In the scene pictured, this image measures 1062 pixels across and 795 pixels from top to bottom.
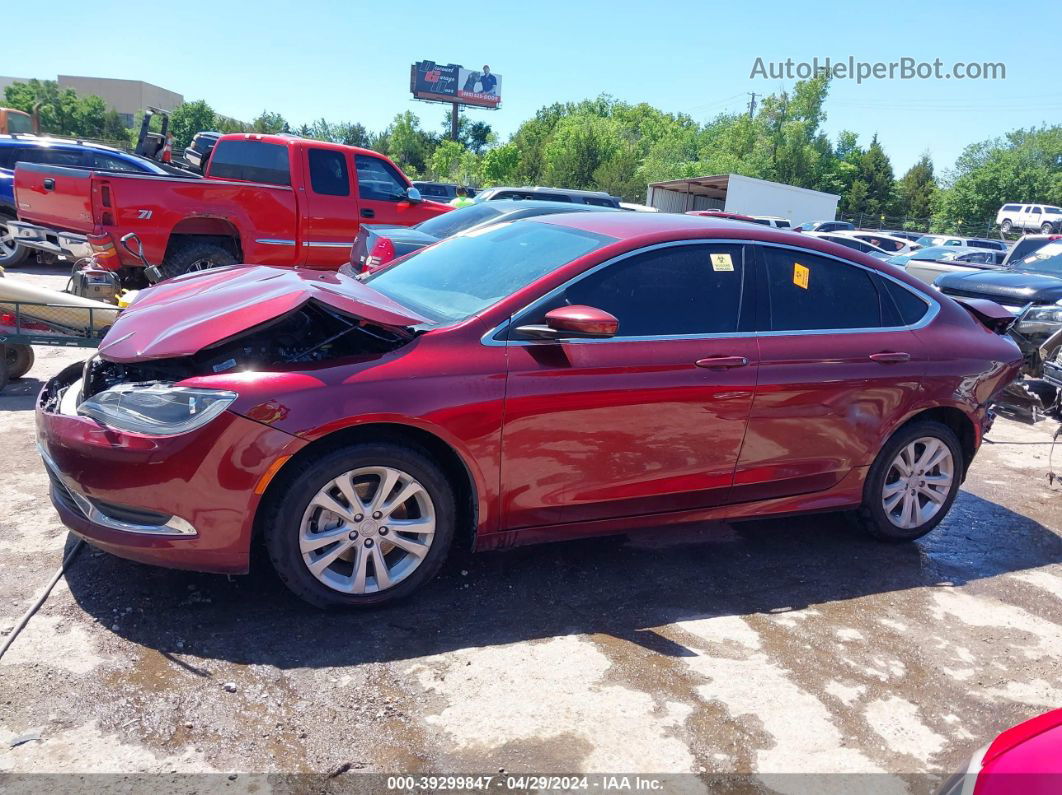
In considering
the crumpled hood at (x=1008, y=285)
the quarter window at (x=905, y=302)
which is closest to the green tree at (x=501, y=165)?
the crumpled hood at (x=1008, y=285)

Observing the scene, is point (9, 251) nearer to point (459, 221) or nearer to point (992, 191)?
point (459, 221)

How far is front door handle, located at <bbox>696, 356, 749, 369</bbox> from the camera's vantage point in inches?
152

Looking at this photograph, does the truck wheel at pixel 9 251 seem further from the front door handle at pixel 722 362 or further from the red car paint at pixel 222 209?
the front door handle at pixel 722 362

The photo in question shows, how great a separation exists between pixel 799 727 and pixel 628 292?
77.3 inches

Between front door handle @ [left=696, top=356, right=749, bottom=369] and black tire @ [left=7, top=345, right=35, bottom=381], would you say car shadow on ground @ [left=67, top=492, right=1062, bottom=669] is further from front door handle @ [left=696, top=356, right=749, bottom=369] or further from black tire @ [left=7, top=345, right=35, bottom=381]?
black tire @ [left=7, top=345, right=35, bottom=381]

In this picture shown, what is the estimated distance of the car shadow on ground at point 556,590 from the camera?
10.6ft

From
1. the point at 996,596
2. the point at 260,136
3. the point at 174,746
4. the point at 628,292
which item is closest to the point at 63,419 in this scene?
the point at 174,746

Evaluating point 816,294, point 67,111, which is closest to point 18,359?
point 816,294

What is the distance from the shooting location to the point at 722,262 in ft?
13.4

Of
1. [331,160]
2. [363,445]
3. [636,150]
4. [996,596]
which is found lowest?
[996,596]

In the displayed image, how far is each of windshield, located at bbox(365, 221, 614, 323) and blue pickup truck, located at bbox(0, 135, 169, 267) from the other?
9116 mm

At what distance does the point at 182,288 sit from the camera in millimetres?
4199

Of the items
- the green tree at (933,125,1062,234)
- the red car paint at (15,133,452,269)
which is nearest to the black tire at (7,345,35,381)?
the red car paint at (15,133,452,269)

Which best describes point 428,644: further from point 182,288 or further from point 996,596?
point 996,596
